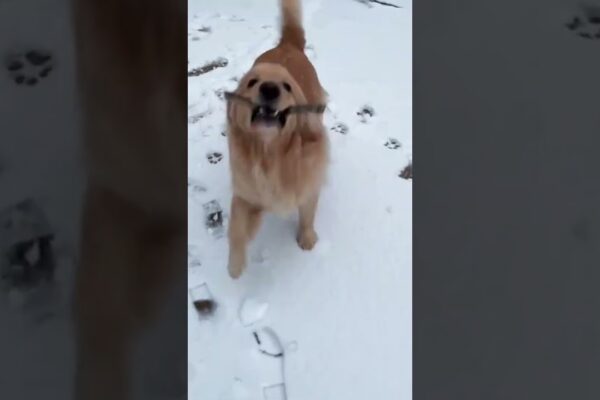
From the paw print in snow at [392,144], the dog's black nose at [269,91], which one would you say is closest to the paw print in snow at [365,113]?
the paw print in snow at [392,144]

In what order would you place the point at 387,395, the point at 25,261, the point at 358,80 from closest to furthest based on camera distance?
the point at 25,261, the point at 387,395, the point at 358,80

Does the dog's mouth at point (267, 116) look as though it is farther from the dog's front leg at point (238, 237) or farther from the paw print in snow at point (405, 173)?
the paw print in snow at point (405, 173)

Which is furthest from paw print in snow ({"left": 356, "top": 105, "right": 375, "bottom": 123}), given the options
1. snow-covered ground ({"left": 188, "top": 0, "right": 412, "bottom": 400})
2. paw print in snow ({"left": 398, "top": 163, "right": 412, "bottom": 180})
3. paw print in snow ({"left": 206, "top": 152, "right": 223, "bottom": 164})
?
paw print in snow ({"left": 206, "top": 152, "right": 223, "bottom": 164})

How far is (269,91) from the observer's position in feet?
3.69

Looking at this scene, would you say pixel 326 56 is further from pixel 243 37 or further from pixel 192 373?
pixel 192 373

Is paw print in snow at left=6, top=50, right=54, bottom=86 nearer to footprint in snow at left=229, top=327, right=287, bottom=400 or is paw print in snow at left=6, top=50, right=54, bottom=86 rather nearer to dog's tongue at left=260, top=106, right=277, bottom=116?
dog's tongue at left=260, top=106, right=277, bottom=116

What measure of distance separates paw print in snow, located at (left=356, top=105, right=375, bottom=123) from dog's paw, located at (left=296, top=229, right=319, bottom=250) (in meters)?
0.52

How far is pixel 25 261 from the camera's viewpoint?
26 cm

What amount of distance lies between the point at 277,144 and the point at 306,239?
0.43 metres
